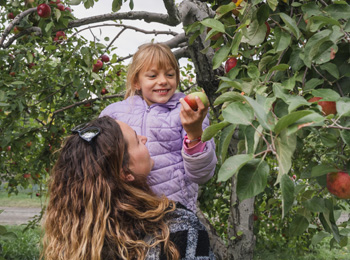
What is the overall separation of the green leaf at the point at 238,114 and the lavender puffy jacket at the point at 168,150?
0.71 meters

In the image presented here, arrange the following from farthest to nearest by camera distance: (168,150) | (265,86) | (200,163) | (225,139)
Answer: (168,150) < (200,163) < (265,86) < (225,139)

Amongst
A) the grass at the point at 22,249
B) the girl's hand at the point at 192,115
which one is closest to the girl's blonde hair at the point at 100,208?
the girl's hand at the point at 192,115

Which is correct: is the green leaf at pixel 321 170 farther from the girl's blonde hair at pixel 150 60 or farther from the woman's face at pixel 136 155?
the girl's blonde hair at pixel 150 60

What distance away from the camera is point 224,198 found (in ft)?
13.3

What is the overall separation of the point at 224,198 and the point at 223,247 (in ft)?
3.33

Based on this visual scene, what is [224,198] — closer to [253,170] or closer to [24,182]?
[24,182]

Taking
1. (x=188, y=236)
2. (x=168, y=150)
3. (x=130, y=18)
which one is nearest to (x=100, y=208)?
(x=188, y=236)

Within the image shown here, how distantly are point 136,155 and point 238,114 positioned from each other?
1.98 feet

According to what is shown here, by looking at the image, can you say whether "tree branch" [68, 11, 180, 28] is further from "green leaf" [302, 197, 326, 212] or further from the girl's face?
"green leaf" [302, 197, 326, 212]

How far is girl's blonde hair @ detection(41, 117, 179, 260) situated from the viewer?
1217 mm

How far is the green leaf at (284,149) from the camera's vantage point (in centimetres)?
81

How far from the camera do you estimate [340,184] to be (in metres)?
1.34

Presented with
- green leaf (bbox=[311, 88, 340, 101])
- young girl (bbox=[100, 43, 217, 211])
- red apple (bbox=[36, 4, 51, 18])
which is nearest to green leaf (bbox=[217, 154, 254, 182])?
green leaf (bbox=[311, 88, 340, 101])

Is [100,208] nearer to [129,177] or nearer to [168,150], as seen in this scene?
[129,177]
